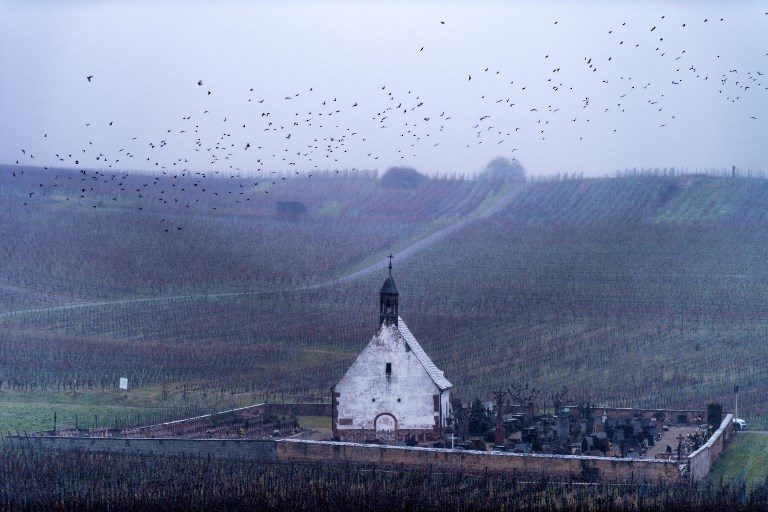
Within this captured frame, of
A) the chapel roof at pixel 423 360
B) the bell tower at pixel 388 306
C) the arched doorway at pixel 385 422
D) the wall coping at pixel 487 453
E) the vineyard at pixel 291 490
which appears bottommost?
the vineyard at pixel 291 490

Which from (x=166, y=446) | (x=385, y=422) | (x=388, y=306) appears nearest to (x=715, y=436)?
(x=385, y=422)

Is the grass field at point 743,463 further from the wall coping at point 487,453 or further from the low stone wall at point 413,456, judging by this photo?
the wall coping at point 487,453

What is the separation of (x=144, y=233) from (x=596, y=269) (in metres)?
32.8

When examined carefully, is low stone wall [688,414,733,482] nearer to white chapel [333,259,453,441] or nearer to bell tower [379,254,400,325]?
white chapel [333,259,453,441]

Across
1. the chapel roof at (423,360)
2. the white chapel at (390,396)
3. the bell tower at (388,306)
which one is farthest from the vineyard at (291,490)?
the bell tower at (388,306)

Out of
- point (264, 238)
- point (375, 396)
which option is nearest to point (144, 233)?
point (264, 238)

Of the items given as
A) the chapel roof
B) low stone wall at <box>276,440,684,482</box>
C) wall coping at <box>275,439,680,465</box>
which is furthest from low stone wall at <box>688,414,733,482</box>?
the chapel roof

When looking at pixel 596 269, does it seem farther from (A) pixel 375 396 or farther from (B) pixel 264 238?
(A) pixel 375 396

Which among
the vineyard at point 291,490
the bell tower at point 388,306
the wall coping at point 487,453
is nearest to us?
the vineyard at point 291,490

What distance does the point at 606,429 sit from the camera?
54406 mm

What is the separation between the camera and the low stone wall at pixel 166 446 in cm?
4872

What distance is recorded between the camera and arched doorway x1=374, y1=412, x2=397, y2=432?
53.7 metres

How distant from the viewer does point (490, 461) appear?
46000 millimetres

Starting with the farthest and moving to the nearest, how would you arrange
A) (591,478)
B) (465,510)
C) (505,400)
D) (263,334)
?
(263,334), (505,400), (591,478), (465,510)
